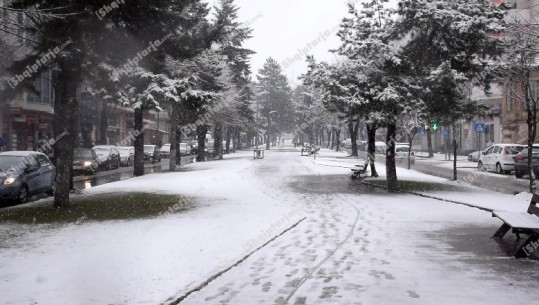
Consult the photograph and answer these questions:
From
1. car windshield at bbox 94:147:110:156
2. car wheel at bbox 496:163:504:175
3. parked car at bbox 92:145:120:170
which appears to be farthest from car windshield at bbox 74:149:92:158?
car wheel at bbox 496:163:504:175

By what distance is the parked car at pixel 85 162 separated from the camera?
2653 centimetres

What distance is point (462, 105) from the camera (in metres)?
17.0

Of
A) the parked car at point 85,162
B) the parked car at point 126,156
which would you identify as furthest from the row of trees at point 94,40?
the parked car at point 126,156

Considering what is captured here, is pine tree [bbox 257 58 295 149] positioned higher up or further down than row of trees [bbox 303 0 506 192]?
higher up

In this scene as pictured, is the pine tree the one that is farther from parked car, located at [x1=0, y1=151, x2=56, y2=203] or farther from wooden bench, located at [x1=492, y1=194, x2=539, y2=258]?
wooden bench, located at [x1=492, y1=194, x2=539, y2=258]

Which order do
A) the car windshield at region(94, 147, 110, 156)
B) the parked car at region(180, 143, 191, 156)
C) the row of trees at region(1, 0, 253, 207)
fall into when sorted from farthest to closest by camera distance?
the parked car at region(180, 143, 191, 156) < the car windshield at region(94, 147, 110, 156) < the row of trees at region(1, 0, 253, 207)

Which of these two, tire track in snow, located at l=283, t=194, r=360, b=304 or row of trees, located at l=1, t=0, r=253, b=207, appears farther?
row of trees, located at l=1, t=0, r=253, b=207

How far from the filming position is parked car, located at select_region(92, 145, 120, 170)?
30403mm

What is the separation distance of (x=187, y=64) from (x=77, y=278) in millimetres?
17160

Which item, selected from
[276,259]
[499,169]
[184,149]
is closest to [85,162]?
[276,259]

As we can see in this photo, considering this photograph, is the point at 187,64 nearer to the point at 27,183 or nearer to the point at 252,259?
the point at 27,183

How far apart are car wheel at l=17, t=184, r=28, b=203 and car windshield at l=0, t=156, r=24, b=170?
2.56ft

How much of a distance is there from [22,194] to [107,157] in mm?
16807

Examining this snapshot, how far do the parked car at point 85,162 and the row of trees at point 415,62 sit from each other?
50.2ft
